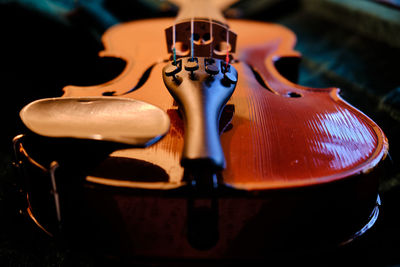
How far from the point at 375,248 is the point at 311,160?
344 millimetres

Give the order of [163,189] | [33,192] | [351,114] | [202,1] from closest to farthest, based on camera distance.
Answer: [163,189] < [33,192] < [351,114] < [202,1]

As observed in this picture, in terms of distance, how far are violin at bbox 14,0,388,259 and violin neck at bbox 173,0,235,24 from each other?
476 millimetres

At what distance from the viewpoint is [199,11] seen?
1192 mm

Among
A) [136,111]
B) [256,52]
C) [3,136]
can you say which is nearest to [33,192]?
[136,111]

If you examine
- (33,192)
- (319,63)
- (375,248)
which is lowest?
(375,248)

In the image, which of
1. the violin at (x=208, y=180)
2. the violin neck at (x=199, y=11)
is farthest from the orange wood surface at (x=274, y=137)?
the violin neck at (x=199, y=11)

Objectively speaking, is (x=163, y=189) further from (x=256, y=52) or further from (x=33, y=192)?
(x=256, y=52)

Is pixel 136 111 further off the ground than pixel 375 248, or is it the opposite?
pixel 136 111

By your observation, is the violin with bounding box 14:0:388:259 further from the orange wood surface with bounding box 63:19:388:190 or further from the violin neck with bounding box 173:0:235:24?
the violin neck with bounding box 173:0:235:24

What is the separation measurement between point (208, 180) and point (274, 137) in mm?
183

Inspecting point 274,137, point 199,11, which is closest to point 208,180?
point 274,137

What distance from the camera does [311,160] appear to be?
0.55m

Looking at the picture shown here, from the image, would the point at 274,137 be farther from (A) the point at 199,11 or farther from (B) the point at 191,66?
(A) the point at 199,11

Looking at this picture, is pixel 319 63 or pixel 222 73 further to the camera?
pixel 319 63
